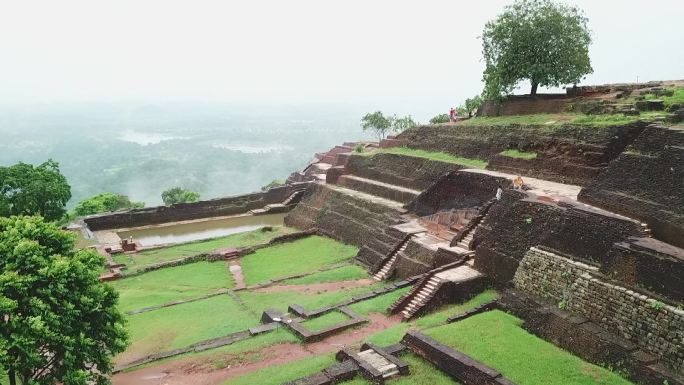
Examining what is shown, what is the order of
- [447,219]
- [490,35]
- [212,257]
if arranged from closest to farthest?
1. [447,219]
2. [212,257]
3. [490,35]

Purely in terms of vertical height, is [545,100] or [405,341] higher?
[545,100]

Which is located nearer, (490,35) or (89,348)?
(89,348)

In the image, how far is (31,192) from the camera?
2162 centimetres

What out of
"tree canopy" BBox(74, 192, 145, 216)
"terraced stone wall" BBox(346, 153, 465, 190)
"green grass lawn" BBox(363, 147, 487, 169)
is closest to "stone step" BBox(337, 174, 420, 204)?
"terraced stone wall" BBox(346, 153, 465, 190)

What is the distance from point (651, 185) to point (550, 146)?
6.93 meters

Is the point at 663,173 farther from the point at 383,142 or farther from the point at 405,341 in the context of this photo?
the point at 383,142

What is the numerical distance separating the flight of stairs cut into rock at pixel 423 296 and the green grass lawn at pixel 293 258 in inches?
225

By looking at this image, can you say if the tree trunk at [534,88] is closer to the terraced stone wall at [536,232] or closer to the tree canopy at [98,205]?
the terraced stone wall at [536,232]

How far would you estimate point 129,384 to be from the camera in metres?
11.4

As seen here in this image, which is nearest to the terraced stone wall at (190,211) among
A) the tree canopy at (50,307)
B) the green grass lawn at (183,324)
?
the green grass lawn at (183,324)

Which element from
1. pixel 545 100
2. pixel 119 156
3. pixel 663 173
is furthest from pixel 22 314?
pixel 119 156

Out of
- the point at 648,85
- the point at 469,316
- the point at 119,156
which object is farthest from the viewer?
the point at 119,156

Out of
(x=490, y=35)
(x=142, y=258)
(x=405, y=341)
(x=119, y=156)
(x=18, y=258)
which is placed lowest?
(x=119, y=156)

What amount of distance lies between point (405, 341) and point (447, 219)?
25.3 feet
